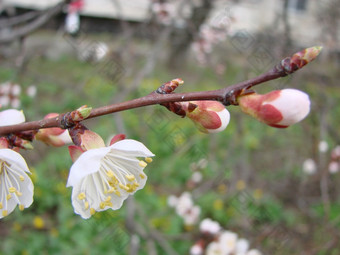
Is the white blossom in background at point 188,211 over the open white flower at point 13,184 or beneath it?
beneath

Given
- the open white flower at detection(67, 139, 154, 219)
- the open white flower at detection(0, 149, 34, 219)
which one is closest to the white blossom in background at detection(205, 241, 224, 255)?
the open white flower at detection(67, 139, 154, 219)

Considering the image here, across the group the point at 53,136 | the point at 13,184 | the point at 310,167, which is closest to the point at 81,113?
the point at 53,136

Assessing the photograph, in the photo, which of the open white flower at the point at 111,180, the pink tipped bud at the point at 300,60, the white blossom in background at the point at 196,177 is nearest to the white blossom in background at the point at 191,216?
the white blossom in background at the point at 196,177

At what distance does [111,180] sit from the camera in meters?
0.85

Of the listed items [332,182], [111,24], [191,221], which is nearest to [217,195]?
[191,221]

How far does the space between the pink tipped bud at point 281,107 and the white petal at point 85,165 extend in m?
0.30

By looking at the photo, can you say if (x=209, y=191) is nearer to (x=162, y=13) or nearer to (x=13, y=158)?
(x=162, y=13)

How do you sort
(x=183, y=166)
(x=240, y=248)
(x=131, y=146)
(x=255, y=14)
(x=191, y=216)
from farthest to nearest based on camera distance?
(x=255, y=14)
(x=183, y=166)
(x=191, y=216)
(x=240, y=248)
(x=131, y=146)

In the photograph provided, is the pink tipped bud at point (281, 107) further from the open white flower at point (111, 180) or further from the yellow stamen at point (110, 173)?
the yellow stamen at point (110, 173)

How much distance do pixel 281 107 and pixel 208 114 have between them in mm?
147

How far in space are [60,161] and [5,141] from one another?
280cm

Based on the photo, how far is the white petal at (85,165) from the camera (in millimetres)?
670

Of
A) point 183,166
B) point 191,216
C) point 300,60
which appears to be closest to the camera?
point 300,60

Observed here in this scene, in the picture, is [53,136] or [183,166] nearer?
[53,136]
